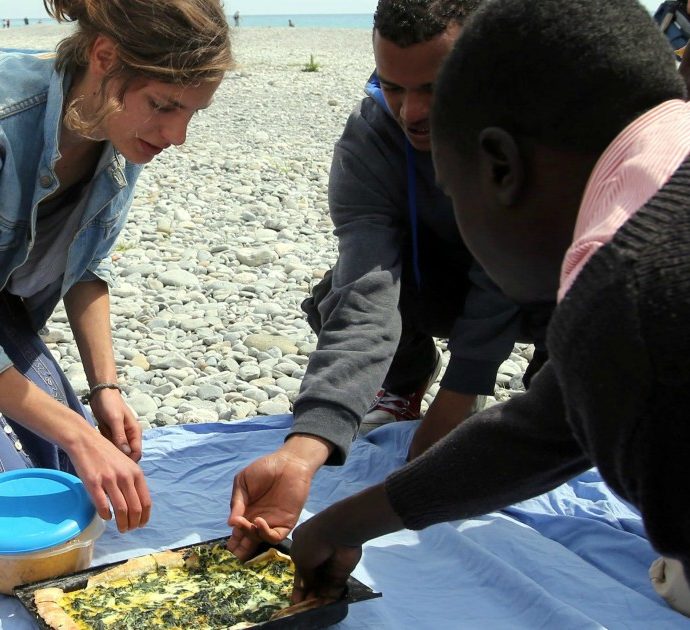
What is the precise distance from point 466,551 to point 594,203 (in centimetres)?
139

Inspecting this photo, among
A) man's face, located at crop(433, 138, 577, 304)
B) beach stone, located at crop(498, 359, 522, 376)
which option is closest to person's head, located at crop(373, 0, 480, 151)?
man's face, located at crop(433, 138, 577, 304)

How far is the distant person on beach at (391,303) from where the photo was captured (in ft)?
6.95

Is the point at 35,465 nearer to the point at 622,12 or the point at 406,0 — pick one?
the point at 406,0

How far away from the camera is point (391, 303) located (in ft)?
8.13

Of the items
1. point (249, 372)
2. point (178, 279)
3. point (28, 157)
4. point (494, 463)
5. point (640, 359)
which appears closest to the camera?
point (640, 359)

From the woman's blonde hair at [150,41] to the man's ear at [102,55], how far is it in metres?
0.01

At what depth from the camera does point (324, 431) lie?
2141mm

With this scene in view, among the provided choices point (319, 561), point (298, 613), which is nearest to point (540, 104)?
point (319, 561)

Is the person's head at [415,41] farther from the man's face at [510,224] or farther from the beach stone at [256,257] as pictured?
the beach stone at [256,257]

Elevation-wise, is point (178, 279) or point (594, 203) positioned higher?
point (594, 203)

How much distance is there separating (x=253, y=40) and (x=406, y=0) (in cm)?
2989

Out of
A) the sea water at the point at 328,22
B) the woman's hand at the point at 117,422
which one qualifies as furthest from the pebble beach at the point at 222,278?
the sea water at the point at 328,22

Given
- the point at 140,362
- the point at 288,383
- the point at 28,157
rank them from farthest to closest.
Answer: the point at 140,362
the point at 288,383
the point at 28,157

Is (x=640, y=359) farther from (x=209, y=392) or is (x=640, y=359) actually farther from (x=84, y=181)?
(x=209, y=392)
